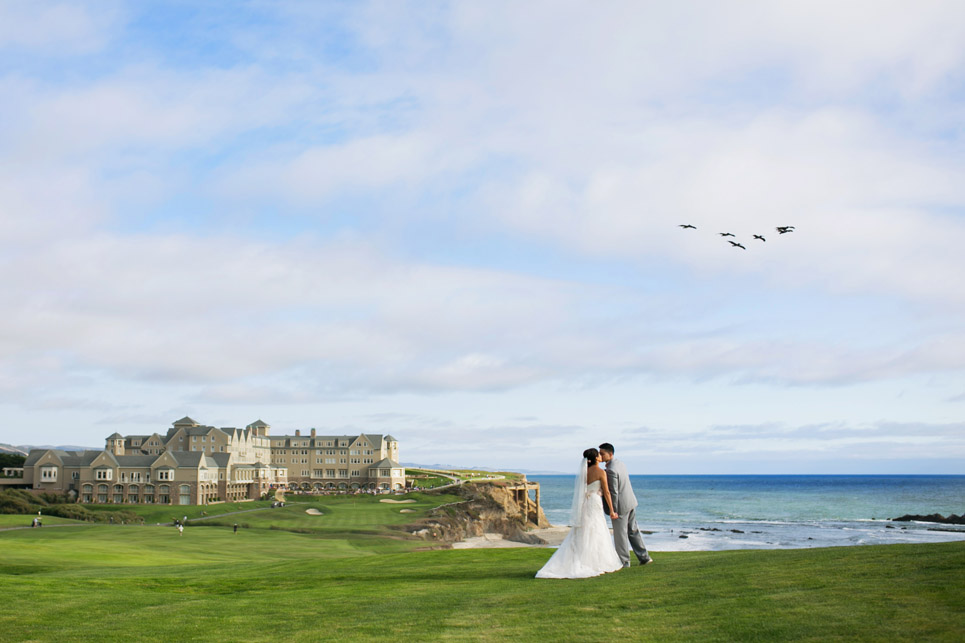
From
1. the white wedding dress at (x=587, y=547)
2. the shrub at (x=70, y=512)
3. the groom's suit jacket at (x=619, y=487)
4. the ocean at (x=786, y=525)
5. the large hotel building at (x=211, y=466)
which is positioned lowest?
the ocean at (x=786, y=525)

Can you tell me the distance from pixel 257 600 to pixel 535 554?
40.6ft

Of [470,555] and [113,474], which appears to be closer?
[470,555]

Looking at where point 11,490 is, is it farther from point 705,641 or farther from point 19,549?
point 705,641

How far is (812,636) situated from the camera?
1036cm

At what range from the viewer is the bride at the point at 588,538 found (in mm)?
17469

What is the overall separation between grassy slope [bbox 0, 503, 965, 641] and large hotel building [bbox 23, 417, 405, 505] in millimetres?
92425

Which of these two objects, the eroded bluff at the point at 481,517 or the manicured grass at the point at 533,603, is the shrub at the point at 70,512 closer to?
the eroded bluff at the point at 481,517

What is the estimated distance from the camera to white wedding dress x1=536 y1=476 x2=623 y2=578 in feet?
57.3

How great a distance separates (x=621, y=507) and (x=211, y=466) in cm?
10484

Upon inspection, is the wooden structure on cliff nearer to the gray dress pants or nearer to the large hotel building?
the large hotel building

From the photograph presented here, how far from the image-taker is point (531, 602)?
14516 millimetres

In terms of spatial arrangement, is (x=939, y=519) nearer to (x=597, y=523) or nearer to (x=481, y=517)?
(x=481, y=517)

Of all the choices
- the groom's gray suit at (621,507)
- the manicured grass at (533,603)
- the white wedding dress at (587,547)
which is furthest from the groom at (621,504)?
the manicured grass at (533,603)

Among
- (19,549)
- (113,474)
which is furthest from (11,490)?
(19,549)
